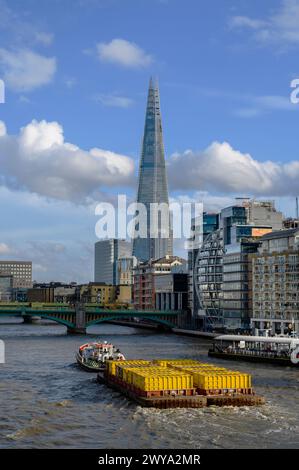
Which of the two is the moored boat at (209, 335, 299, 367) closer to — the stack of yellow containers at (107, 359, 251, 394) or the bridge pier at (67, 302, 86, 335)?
the stack of yellow containers at (107, 359, 251, 394)

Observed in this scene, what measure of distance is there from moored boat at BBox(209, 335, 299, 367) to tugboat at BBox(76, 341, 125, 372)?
21577mm

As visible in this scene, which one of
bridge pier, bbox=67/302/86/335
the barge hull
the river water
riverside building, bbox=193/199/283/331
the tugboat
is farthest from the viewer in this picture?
bridge pier, bbox=67/302/86/335

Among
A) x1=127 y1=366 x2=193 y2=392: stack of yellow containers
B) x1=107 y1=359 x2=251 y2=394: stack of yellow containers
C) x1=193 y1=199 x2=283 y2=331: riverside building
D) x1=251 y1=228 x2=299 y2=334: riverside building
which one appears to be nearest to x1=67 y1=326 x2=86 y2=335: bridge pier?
x1=193 y1=199 x2=283 y2=331: riverside building

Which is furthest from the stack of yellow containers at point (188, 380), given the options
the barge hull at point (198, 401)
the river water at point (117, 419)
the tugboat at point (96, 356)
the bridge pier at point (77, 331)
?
the bridge pier at point (77, 331)

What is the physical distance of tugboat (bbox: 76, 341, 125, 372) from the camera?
3521 inches

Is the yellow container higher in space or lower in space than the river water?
higher

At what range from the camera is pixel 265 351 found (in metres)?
105

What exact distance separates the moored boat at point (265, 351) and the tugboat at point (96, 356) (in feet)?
70.8

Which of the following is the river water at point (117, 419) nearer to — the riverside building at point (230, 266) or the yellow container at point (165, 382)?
the yellow container at point (165, 382)

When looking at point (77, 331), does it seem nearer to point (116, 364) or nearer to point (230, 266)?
point (230, 266)

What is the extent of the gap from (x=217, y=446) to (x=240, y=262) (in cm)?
12109

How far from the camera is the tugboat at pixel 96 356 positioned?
8944 centimetres
